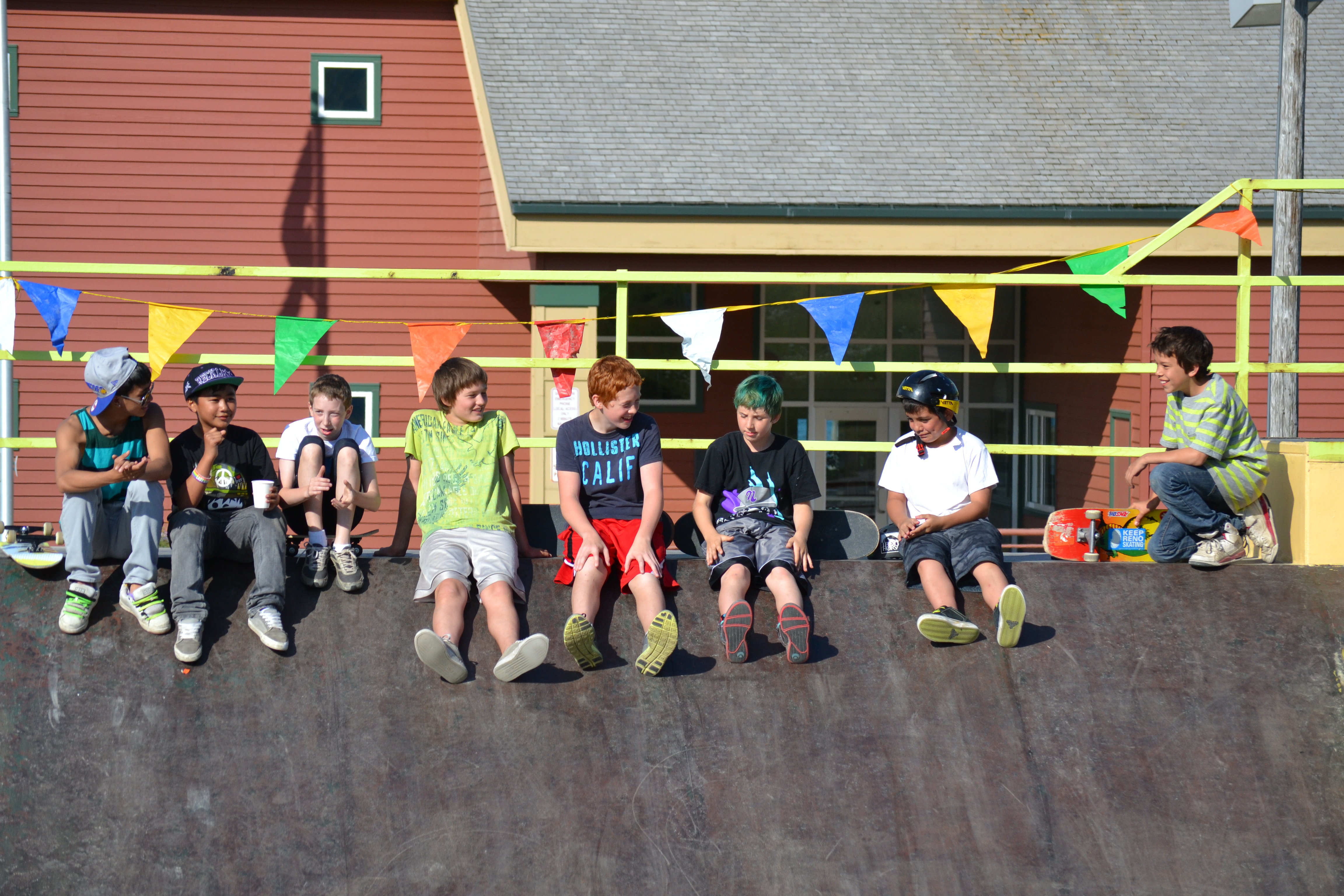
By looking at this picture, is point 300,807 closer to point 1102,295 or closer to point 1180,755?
point 1180,755

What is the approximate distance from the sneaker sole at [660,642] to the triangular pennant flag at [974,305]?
2350 millimetres

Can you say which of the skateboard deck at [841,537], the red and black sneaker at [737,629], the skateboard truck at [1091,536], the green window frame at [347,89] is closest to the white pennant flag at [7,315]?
the skateboard deck at [841,537]

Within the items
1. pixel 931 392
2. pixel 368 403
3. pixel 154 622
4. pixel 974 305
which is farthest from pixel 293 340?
pixel 368 403

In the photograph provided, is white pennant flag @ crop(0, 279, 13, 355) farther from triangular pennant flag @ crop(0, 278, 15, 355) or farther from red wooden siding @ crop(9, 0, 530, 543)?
red wooden siding @ crop(9, 0, 530, 543)

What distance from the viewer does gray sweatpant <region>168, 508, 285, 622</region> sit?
434 centimetres

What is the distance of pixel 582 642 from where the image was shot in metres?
4.13

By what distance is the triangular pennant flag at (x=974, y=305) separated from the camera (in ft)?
18.2

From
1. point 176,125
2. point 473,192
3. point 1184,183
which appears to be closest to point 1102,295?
point 1184,183

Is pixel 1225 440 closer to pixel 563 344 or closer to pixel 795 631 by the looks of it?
pixel 795 631

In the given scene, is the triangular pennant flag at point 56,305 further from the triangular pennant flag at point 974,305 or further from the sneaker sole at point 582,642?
the triangular pennant flag at point 974,305

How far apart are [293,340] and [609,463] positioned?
182 centimetres

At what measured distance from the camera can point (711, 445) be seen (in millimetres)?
4984

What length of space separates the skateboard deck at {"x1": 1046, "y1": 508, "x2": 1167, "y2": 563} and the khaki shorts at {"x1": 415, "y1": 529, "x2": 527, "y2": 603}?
2640 mm

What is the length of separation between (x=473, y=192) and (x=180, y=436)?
7.63 m
